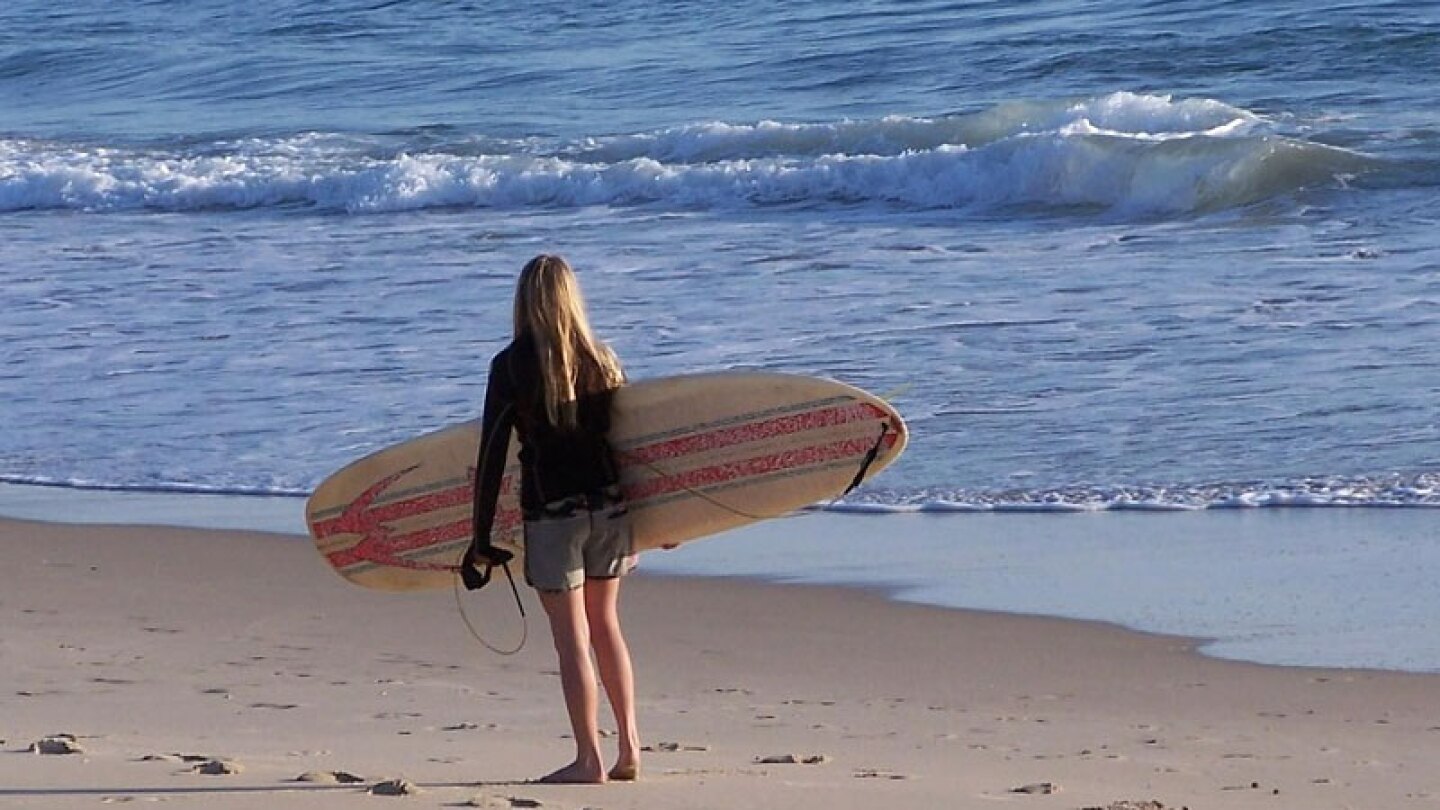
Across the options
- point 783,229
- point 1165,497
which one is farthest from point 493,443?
point 783,229

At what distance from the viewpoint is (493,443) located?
15.4 ft

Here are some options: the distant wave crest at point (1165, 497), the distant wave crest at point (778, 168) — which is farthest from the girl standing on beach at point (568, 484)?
the distant wave crest at point (778, 168)

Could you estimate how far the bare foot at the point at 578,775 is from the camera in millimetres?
4559

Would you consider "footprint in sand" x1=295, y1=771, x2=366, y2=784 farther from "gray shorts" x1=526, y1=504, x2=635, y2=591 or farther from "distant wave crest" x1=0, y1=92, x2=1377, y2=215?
"distant wave crest" x1=0, y1=92, x2=1377, y2=215

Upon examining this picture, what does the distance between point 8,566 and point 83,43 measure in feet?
82.9

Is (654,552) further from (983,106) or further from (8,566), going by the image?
(983,106)

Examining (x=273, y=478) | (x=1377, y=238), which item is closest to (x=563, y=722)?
(x=273, y=478)

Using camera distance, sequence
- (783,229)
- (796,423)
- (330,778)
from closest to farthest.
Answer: (330,778), (796,423), (783,229)

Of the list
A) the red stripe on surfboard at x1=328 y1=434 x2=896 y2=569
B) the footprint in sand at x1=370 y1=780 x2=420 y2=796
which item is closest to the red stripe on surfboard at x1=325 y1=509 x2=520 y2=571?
the red stripe on surfboard at x1=328 y1=434 x2=896 y2=569

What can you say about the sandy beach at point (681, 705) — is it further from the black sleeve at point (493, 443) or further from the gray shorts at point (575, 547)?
the black sleeve at point (493, 443)

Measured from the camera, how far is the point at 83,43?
102ft

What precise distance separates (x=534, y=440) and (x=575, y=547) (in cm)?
24

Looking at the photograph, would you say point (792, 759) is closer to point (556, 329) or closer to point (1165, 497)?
point (556, 329)

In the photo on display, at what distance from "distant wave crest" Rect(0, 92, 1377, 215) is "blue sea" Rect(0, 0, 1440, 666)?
0.04m
